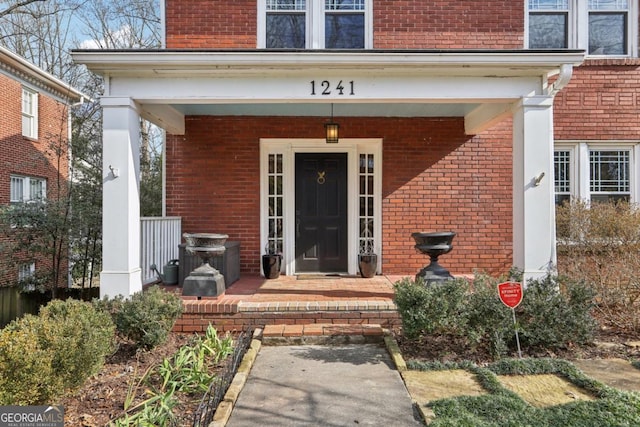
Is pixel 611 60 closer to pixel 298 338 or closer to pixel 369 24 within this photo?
pixel 369 24

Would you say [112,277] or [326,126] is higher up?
[326,126]

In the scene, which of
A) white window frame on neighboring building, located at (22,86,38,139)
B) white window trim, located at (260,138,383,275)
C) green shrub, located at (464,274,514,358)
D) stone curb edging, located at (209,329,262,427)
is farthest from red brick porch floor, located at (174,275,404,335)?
white window frame on neighboring building, located at (22,86,38,139)

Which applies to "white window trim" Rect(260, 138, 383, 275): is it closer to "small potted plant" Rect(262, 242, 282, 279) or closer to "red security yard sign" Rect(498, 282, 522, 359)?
"small potted plant" Rect(262, 242, 282, 279)

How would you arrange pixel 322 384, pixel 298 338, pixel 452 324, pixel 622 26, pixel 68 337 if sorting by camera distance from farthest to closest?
1. pixel 622 26
2. pixel 298 338
3. pixel 452 324
4. pixel 322 384
5. pixel 68 337

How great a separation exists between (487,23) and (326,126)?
3.22m

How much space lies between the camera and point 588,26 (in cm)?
740

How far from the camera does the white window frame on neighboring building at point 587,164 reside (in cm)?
734

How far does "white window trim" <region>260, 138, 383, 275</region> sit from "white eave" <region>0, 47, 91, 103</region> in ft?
28.2

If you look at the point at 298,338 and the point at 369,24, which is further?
the point at 369,24

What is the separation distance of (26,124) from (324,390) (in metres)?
15.3

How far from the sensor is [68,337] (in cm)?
326

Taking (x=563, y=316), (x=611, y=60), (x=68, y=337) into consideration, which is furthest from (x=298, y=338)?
(x=611, y=60)

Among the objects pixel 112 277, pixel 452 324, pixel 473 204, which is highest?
pixel 473 204

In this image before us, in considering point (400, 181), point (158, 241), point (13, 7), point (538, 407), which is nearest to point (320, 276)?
point (400, 181)
